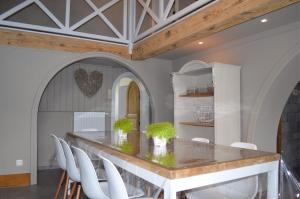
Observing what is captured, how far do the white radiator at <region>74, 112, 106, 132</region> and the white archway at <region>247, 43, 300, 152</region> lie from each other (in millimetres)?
3526

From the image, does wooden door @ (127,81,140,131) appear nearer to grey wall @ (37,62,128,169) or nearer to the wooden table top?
grey wall @ (37,62,128,169)

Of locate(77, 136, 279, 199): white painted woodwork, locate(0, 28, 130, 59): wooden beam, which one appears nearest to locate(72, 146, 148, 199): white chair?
locate(77, 136, 279, 199): white painted woodwork

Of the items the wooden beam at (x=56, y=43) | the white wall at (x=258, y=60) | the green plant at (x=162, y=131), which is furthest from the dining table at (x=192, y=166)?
the wooden beam at (x=56, y=43)

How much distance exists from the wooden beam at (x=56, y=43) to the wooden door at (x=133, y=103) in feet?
7.31

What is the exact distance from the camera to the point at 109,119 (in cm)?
616

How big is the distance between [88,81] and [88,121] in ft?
3.14

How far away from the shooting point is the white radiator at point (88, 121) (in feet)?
18.7

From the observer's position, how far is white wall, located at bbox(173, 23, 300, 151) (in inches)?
134

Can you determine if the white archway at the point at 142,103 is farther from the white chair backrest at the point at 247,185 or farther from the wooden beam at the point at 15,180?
the white chair backrest at the point at 247,185

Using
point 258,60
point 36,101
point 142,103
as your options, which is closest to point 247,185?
point 258,60

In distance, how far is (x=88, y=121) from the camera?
5867mm

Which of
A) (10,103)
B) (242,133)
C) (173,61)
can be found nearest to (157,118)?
(173,61)

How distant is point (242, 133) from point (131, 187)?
2.30 m

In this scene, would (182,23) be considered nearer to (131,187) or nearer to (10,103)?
(131,187)
